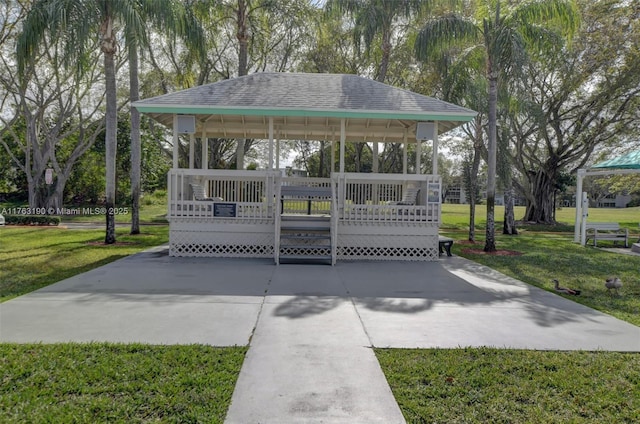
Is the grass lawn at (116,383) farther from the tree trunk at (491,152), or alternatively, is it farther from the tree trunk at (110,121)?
the tree trunk at (491,152)

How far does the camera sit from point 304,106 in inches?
419

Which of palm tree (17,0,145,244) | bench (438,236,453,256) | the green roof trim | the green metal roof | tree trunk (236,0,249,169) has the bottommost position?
bench (438,236,453,256)

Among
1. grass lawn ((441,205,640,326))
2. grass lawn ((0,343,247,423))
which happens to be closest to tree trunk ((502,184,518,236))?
grass lawn ((441,205,640,326))

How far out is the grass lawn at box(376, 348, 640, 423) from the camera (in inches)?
120

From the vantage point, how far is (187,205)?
10633 mm

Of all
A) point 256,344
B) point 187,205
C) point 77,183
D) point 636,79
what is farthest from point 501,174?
point 77,183

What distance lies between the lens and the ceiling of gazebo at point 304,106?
416 inches

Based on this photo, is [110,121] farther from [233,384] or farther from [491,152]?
[233,384]

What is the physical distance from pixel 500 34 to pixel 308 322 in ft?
32.2

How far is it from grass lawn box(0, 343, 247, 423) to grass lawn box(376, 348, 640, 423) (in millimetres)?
1425

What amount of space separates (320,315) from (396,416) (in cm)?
248

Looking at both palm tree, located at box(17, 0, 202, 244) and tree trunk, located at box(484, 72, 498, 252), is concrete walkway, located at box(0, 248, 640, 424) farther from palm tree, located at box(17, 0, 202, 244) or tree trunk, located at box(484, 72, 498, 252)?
palm tree, located at box(17, 0, 202, 244)

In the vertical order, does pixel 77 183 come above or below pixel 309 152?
below

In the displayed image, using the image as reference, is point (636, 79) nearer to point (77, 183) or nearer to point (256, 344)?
point (256, 344)
